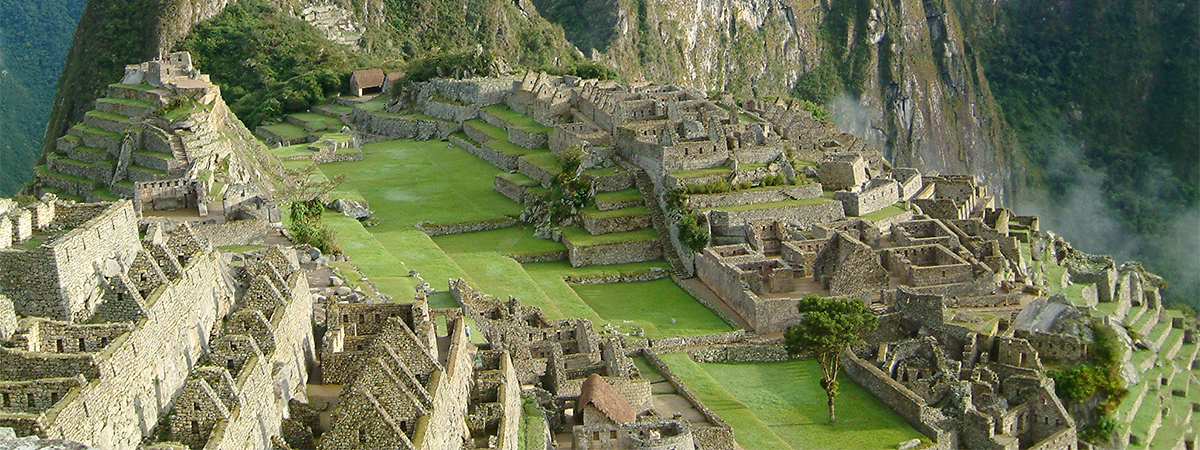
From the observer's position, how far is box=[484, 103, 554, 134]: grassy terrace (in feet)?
198

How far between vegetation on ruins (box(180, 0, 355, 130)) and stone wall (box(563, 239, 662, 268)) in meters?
29.7

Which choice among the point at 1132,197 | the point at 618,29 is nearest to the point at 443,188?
the point at 618,29

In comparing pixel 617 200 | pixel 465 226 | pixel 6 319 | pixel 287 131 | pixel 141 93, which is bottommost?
pixel 465 226

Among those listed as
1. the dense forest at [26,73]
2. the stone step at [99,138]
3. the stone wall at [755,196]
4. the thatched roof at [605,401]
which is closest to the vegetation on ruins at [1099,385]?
the stone wall at [755,196]

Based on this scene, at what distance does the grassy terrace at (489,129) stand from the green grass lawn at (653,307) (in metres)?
17.6

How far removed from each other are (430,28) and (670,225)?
70.3 meters

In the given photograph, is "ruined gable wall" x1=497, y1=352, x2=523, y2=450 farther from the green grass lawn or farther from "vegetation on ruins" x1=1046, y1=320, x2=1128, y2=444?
"vegetation on ruins" x1=1046, y1=320, x2=1128, y2=444

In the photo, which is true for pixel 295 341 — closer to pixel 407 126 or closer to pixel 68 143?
pixel 68 143

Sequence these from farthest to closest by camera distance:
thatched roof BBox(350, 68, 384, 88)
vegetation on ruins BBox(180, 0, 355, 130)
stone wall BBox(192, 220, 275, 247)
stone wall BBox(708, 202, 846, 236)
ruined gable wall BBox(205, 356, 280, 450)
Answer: thatched roof BBox(350, 68, 384, 88) → vegetation on ruins BBox(180, 0, 355, 130) → stone wall BBox(708, 202, 846, 236) → stone wall BBox(192, 220, 275, 247) → ruined gable wall BBox(205, 356, 280, 450)

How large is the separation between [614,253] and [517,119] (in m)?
17.1

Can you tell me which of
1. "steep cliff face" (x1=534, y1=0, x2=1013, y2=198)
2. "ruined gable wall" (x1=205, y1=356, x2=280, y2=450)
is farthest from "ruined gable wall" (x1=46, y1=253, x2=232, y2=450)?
"steep cliff face" (x1=534, y1=0, x2=1013, y2=198)

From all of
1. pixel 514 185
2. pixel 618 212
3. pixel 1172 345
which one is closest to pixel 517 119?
pixel 514 185

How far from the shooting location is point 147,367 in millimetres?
19609

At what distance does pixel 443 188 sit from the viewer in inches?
2221
